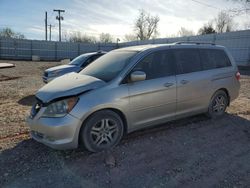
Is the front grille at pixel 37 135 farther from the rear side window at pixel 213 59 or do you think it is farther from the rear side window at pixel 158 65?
the rear side window at pixel 213 59

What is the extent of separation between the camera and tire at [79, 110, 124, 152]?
381 centimetres

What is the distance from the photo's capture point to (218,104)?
18.9ft

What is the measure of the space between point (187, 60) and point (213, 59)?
35.6 inches

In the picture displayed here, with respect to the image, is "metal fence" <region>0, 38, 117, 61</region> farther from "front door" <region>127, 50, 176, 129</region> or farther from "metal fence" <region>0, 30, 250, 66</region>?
"front door" <region>127, 50, 176, 129</region>

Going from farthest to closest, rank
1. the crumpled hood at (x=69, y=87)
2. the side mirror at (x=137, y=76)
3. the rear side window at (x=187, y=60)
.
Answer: the rear side window at (x=187, y=60) < the side mirror at (x=137, y=76) < the crumpled hood at (x=69, y=87)

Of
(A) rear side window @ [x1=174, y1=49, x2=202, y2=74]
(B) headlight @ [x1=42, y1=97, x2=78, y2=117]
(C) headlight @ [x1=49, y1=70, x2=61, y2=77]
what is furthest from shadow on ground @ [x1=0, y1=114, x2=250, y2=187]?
(C) headlight @ [x1=49, y1=70, x2=61, y2=77]

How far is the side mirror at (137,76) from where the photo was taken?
161 inches

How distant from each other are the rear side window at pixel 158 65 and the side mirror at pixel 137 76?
0.56 feet

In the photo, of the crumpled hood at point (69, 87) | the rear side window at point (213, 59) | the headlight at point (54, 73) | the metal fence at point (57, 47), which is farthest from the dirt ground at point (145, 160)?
the metal fence at point (57, 47)

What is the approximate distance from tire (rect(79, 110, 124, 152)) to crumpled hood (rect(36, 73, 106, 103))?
447 mm

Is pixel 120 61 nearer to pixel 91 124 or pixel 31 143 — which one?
pixel 91 124

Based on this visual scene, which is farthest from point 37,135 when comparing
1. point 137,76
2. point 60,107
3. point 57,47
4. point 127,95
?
point 57,47

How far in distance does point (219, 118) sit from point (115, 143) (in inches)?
114

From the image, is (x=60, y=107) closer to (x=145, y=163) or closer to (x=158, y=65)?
(x=145, y=163)
